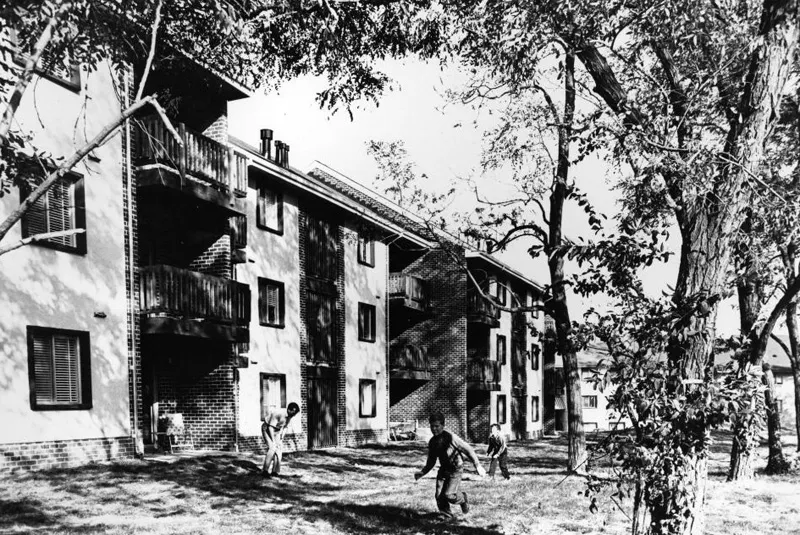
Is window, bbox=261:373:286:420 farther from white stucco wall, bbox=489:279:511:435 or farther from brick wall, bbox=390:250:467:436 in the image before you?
white stucco wall, bbox=489:279:511:435

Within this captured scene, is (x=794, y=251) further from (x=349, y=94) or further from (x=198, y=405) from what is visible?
(x=198, y=405)

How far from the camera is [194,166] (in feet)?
66.6

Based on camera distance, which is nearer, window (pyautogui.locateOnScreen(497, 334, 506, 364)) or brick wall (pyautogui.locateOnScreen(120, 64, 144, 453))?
brick wall (pyautogui.locateOnScreen(120, 64, 144, 453))

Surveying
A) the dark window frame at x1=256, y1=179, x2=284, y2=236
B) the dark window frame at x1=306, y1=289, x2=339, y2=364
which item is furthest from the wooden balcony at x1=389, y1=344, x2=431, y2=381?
the dark window frame at x1=256, y1=179, x2=284, y2=236

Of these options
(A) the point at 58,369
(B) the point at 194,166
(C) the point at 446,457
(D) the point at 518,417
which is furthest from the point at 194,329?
(D) the point at 518,417

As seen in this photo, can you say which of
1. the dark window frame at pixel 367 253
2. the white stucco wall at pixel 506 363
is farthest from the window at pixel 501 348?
the dark window frame at pixel 367 253

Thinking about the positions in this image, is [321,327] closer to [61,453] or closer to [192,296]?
[192,296]

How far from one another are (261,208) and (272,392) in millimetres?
5620

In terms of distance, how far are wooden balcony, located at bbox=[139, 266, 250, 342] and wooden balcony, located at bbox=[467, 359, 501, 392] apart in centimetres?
1754

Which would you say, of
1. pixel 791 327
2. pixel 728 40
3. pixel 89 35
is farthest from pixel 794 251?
pixel 89 35

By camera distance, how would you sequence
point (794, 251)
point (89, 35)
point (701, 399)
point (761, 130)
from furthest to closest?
point (794, 251) < point (89, 35) < point (761, 130) < point (701, 399)

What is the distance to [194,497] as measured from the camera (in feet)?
47.3

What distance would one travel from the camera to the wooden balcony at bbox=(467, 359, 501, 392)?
125 feet

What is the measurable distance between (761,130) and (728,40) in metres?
4.39
